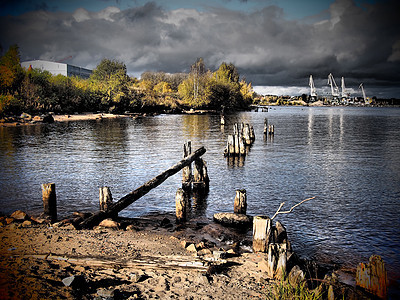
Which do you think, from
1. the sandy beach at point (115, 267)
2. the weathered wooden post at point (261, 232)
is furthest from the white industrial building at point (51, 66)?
the weathered wooden post at point (261, 232)

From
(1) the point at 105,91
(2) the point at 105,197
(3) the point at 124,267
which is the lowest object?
(3) the point at 124,267

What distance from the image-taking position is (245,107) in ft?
472

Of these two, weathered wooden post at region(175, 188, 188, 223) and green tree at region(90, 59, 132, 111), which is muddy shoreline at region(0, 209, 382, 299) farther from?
Result: green tree at region(90, 59, 132, 111)

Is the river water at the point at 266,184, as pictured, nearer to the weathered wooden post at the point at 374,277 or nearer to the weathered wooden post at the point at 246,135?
the weathered wooden post at the point at 374,277

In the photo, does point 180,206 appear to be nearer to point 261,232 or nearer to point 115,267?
point 261,232

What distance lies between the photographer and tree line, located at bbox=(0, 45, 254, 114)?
64438mm

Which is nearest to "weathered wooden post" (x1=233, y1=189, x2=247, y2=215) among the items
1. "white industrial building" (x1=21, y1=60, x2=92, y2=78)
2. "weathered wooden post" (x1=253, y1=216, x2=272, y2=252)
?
"weathered wooden post" (x1=253, y1=216, x2=272, y2=252)

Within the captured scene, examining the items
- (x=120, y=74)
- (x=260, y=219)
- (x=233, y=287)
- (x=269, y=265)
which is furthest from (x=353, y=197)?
(x=120, y=74)

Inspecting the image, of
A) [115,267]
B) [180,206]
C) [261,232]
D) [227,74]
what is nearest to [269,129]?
[180,206]

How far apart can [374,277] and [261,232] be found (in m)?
3.11

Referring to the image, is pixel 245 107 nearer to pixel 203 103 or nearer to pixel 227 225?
pixel 203 103

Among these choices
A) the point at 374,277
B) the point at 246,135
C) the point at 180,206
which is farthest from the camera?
the point at 246,135

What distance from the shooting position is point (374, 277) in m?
6.80

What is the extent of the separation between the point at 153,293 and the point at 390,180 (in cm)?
1902
